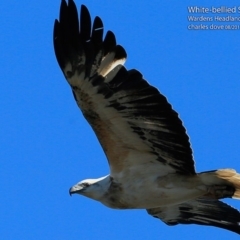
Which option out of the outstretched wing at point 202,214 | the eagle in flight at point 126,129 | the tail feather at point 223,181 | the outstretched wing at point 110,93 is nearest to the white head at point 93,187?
the eagle in flight at point 126,129

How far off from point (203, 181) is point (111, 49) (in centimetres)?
234

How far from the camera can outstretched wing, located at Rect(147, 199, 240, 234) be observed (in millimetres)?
16953

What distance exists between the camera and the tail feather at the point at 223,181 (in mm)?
15690

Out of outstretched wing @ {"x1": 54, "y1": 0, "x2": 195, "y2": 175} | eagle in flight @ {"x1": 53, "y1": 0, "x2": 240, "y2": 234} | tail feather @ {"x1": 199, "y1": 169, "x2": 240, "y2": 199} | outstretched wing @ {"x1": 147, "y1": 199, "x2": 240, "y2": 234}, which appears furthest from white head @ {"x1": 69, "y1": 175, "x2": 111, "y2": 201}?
outstretched wing @ {"x1": 147, "y1": 199, "x2": 240, "y2": 234}

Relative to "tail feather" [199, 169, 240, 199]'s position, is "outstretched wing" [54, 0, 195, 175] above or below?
above

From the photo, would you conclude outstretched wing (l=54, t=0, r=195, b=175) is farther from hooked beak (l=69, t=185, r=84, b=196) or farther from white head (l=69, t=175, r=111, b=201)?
hooked beak (l=69, t=185, r=84, b=196)

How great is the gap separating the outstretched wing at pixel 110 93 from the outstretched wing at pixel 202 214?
1.62 m

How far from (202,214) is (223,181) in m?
1.50

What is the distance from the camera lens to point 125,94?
15125 mm

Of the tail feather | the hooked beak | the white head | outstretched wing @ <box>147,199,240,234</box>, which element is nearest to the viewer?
the tail feather

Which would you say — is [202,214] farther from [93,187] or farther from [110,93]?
[110,93]

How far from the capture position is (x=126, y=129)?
1552 cm

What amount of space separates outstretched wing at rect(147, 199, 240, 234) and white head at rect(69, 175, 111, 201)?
1624 millimetres

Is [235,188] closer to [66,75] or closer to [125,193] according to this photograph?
[125,193]
